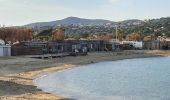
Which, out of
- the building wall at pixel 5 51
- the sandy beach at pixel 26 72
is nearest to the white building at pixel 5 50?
the building wall at pixel 5 51

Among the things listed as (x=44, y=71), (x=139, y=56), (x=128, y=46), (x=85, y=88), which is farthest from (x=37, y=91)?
(x=128, y=46)

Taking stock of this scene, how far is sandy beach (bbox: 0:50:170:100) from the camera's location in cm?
2874

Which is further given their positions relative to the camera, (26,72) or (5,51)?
(5,51)

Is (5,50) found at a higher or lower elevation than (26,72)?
higher

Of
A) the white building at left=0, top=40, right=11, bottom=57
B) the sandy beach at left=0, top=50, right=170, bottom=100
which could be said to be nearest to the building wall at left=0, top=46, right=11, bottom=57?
the white building at left=0, top=40, right=11, bottom=57

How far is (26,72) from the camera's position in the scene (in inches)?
1902

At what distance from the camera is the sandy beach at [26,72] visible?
94.3ft

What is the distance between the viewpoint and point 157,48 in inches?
4855

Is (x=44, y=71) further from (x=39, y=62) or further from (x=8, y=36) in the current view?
(x=8, y=36)

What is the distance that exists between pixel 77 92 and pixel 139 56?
212 feet

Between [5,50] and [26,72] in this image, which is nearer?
[26,72]

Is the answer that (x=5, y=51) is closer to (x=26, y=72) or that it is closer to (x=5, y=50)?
(x=5, y=50)

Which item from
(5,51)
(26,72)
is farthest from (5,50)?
(26,72)

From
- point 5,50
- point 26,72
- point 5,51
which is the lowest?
point 26,72
